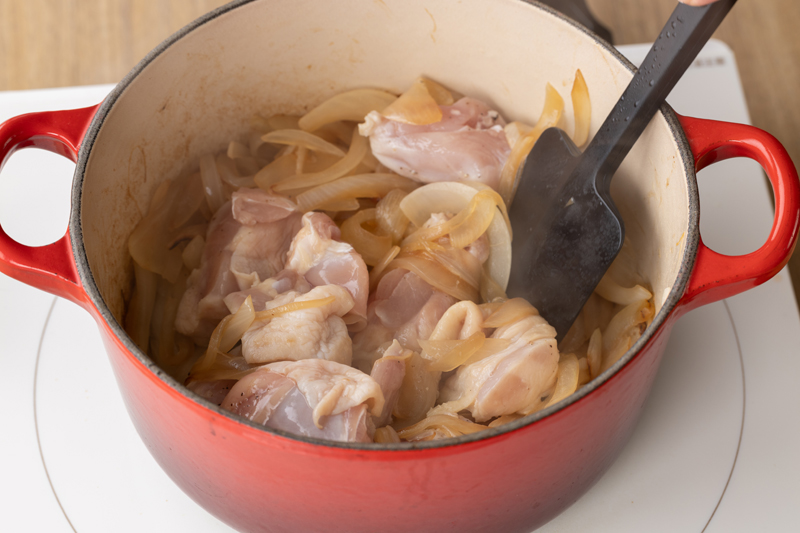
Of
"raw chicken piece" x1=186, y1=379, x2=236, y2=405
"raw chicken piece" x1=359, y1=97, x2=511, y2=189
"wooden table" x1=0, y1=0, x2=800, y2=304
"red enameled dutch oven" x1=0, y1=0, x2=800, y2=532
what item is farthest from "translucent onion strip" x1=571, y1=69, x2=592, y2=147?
"wooden table" x1=0, y1=0, x2=800, y2=304

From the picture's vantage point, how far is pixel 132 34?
179 cm

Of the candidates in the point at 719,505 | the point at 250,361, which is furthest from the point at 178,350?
the point at 719,505

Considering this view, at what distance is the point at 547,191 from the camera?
→ 109cm

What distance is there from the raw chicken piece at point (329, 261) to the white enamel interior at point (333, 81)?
0.27 m

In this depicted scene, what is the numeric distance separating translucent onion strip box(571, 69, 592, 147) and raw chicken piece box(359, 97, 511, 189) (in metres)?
0.12

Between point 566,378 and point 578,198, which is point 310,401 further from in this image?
point 578,198

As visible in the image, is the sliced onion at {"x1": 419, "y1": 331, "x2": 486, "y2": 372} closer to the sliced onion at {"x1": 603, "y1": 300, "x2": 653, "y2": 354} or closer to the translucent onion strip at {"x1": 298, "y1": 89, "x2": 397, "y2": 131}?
the sliced onion at {"x1": 603, "y1": 300, "x2": 653, "y2": 354}

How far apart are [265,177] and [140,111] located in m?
0.24

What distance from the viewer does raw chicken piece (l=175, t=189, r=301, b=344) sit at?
1059 mm

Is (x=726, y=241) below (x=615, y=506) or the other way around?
the other way around

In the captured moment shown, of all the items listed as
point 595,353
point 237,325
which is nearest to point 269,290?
point 237,325

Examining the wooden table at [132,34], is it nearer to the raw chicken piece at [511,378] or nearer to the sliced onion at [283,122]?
the sliced onion at [283,122]

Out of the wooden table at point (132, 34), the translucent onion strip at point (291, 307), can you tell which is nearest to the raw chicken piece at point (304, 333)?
the translucent onion strip at point (291, 307)

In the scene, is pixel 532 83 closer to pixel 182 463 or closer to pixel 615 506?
pixel 615 506
